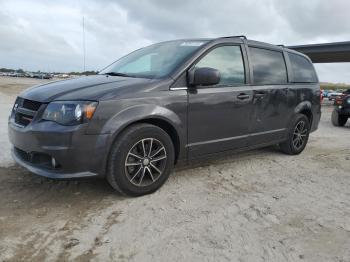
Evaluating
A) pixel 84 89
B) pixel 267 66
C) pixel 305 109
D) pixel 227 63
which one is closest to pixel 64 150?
pixel 84 89

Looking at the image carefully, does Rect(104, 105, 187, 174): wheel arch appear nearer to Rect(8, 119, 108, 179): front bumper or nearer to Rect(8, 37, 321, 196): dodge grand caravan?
Rect(8, 37, 321, 196): dodge grand caravan

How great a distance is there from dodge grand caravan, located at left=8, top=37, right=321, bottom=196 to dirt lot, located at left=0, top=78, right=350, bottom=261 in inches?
13.6

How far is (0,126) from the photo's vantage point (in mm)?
8086

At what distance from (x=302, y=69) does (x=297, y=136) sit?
3.86ft

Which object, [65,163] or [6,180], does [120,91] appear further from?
[6,180]

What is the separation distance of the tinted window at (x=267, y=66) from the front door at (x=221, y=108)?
0.98 ft

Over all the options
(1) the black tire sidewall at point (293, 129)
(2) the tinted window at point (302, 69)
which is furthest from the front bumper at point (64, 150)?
(2) the tinted window at point (302, 69)

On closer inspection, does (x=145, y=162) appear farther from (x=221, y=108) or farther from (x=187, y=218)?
(x=221, y=108)

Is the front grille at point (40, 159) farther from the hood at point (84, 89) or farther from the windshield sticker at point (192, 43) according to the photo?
the windshield sticker at point (192, 43)

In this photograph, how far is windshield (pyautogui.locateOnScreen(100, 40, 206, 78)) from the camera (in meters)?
4.14

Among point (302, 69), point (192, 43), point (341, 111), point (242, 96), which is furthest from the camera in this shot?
point (341, 111)

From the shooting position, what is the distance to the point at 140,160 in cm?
371

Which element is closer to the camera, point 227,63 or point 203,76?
point 203,76

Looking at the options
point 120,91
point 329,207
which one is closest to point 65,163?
point 120,91
